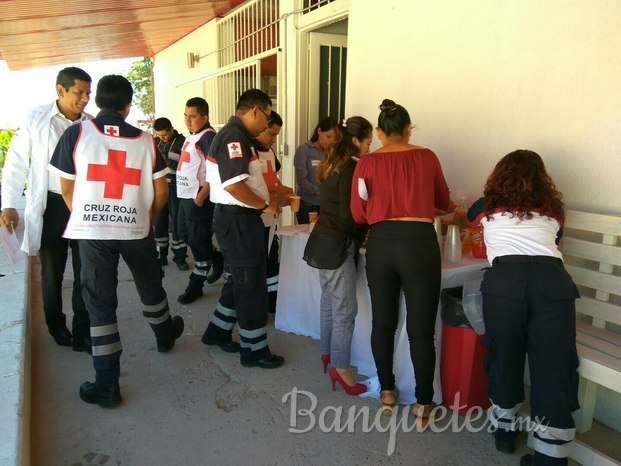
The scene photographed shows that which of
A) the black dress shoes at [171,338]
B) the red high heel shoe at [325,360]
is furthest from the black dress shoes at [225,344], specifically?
the red high heel shoe at [325,360]

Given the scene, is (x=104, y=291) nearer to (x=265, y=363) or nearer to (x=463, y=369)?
(x=265, y=363)

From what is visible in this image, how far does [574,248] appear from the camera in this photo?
2.67 metres

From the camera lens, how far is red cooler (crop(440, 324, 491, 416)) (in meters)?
2.56

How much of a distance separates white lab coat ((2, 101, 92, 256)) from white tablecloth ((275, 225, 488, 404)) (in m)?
1.50

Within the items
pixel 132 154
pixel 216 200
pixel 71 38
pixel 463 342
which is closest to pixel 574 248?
pixel 463 342

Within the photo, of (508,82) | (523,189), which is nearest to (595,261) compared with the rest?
(523,189)

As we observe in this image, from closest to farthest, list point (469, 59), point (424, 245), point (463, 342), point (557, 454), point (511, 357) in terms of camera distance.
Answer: point (557, 454)
point (511, 357)
point (424, 245)
point (463, 342)
point (469, 59)

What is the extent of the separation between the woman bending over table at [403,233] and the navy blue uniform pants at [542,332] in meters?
0.31

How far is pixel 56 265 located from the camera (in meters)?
3.18

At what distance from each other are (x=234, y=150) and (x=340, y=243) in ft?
2.54

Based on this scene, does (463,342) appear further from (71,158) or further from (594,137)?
(71,158)

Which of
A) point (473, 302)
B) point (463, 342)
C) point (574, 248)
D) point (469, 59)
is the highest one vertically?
point (469, 59)

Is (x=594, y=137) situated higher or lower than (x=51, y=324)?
higher

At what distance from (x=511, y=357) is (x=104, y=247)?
6.83 ft
